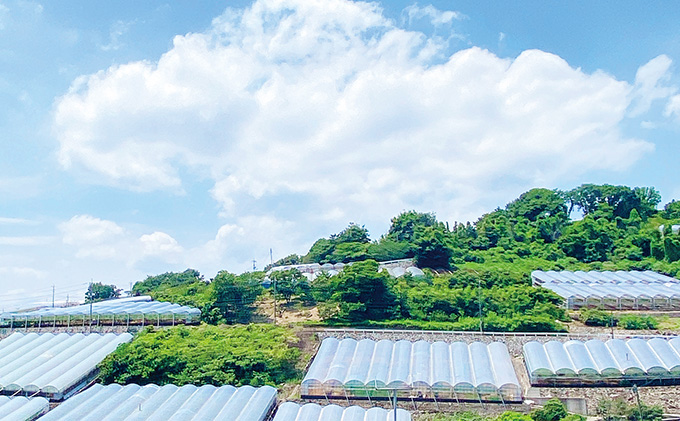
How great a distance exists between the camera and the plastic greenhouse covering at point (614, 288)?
3412cm

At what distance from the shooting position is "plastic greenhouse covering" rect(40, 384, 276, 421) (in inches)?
794

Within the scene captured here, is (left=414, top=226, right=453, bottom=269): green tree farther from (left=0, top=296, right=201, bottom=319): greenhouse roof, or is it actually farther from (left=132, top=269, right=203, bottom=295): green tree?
(left=132, top=269, right=203, bottom=295): green tree

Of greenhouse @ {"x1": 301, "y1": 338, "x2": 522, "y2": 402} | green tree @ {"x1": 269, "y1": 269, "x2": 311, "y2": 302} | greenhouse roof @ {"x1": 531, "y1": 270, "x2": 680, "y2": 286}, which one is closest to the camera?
greenhouse @ {"x1": 301, "y1": 338, "x2": 522, "y2": 402}

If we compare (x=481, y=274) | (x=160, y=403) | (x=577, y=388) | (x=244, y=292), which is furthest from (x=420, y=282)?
(x=160, y=403)

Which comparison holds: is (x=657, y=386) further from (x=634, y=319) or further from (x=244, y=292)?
(x=244, y=292)

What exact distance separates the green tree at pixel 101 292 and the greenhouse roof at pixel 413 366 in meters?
34.0

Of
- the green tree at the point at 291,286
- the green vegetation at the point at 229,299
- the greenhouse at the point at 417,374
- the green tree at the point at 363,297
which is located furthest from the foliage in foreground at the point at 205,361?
the green tree at the point at 291,286

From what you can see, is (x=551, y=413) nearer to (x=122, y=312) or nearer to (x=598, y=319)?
(x=598, y=319)

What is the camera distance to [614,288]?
36656 millimetres

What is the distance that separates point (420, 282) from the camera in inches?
1448

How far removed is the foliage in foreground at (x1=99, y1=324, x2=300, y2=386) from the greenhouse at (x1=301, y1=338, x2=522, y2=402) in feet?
6.72

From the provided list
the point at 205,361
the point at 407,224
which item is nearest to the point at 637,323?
the point at 205,361

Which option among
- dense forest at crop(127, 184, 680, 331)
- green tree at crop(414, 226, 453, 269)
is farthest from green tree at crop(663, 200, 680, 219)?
green tree at crop(414, 226, 453, 269)

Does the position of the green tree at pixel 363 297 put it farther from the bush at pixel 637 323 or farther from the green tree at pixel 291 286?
the bush at pixel 637 323
